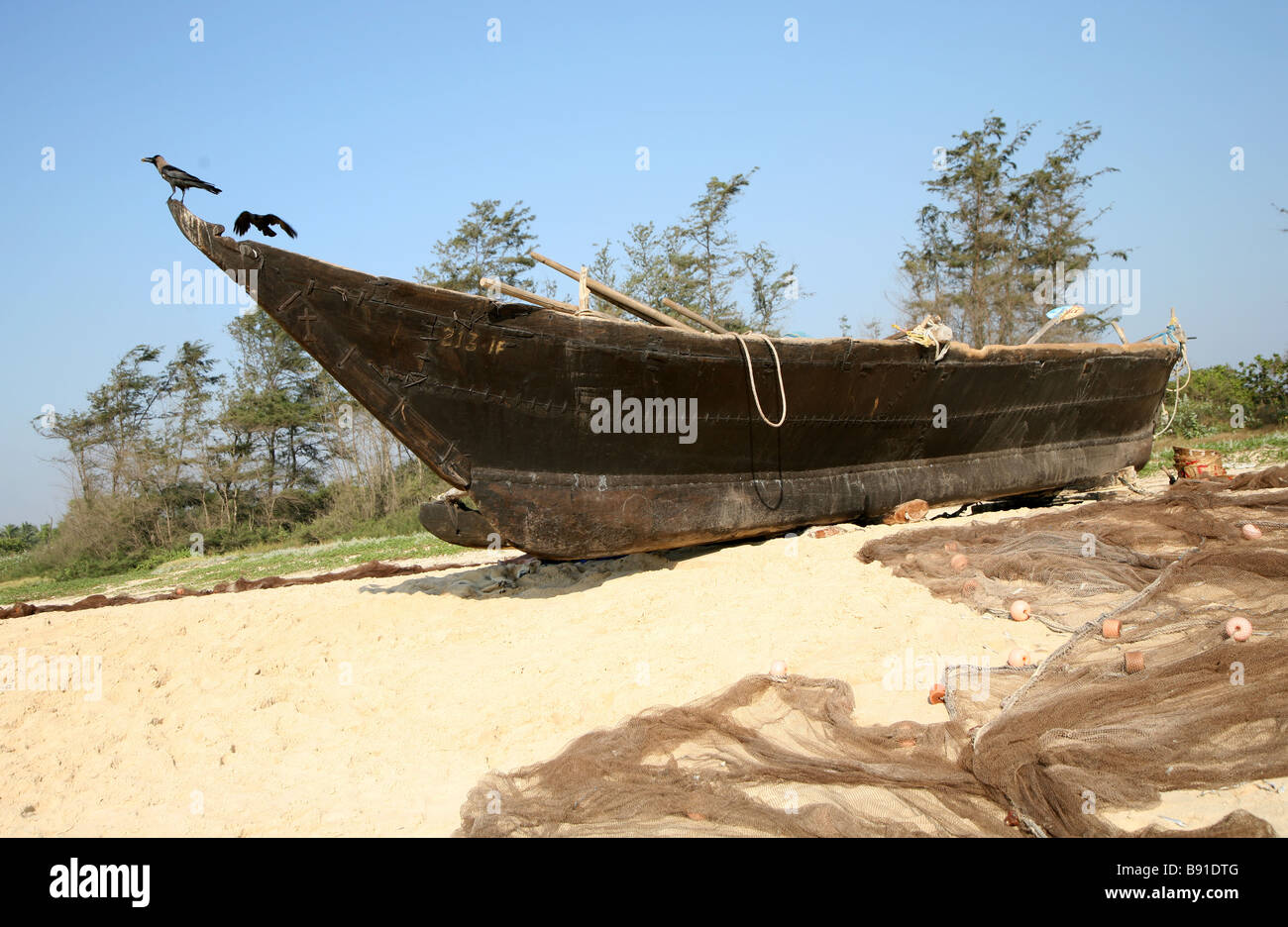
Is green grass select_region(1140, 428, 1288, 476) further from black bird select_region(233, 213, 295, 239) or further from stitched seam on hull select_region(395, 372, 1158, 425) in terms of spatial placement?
black bird select_region(233, 213, 295, 239)

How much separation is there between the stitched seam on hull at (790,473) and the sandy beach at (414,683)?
66cm

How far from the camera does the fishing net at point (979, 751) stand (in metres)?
2.34

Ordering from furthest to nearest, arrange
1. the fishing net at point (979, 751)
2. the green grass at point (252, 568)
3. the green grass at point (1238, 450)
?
the green grass at point (252, 568) → the green grass at point (1238, 450) → the fishing net at point (979, 751)

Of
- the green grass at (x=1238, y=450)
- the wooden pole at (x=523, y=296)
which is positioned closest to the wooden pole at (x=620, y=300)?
the wooden pole at (x=523, y=296)

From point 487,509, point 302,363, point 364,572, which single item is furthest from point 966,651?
point 302,363

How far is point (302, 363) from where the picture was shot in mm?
24328

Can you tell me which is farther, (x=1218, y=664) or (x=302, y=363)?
→ (x=302, y=363)

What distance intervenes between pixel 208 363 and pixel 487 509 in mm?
21824

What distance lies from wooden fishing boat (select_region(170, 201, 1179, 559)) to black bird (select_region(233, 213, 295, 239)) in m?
0.10

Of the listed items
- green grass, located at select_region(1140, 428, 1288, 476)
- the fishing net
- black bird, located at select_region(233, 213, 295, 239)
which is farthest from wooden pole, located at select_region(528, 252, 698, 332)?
green grass, located at select_region(1140, 428, 1288, 476)

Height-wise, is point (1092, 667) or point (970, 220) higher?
point (970, 220)

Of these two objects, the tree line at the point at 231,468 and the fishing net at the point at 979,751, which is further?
the tree line at the point at 231,468

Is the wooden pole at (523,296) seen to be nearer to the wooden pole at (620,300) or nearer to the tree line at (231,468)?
the wooden pole at (620,300)
